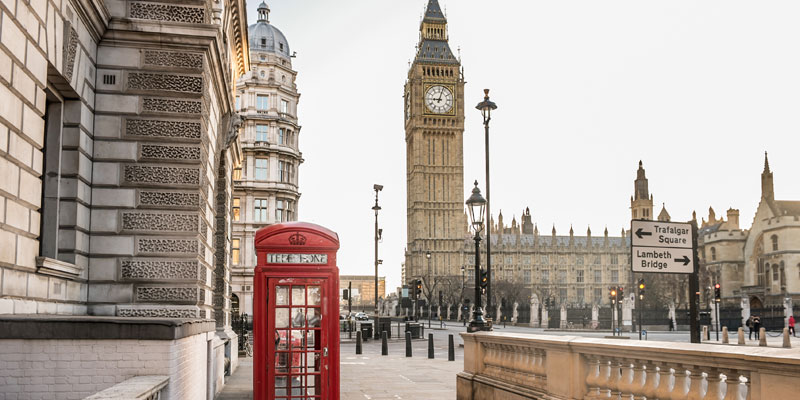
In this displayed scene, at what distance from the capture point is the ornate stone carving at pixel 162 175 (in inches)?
393

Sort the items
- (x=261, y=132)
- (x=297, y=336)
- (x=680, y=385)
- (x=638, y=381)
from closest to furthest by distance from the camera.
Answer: (x=680, y=385) < (x=638, y=381) < (x=297, y=336) < (x=261, y=132)

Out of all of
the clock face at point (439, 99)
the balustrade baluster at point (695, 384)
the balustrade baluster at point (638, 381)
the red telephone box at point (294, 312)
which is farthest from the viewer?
the clock face at point (439, 99)

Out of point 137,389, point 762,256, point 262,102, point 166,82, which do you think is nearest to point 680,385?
point 137,389

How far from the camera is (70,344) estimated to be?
6660 millimetres

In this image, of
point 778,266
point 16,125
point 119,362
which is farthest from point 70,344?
point 778,266

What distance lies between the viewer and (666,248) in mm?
8844

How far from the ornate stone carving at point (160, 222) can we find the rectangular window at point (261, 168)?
45693 mm

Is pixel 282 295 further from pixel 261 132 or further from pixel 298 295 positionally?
pixel 261 132

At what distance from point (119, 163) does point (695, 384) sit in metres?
7.41

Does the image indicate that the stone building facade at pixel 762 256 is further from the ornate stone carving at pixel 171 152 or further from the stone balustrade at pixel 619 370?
the ornate stone carving at pixel 171 152

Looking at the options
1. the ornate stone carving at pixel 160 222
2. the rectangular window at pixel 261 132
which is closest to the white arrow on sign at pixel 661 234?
the ornate stone carving at pixel 160 222

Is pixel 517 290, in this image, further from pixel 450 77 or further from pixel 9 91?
pixel 9 91

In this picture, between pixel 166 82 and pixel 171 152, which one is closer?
pixel 171 152

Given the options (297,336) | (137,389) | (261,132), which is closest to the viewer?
(137,389)
